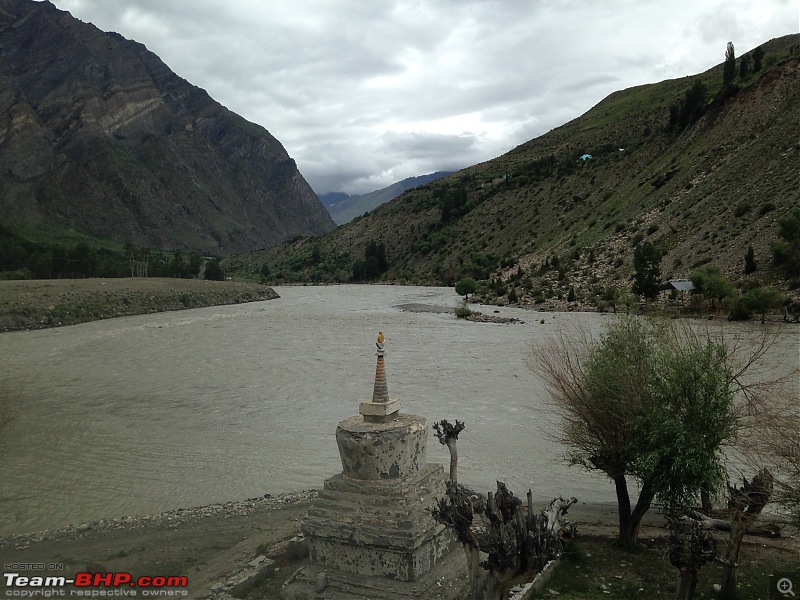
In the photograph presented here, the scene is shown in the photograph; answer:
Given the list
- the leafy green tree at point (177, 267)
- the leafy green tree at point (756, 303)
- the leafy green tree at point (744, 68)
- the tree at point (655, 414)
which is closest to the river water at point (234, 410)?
the tree at point (655, 414)

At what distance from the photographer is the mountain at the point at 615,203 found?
50469 millimetres

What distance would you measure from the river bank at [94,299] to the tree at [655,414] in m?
50.0

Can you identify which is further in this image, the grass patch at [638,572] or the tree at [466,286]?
the tree at [466,286]

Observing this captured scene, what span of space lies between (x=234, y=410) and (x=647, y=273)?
34548 mm

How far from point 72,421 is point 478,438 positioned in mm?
14448

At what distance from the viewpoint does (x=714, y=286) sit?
39.3 m

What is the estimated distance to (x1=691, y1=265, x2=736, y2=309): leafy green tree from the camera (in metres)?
39.1

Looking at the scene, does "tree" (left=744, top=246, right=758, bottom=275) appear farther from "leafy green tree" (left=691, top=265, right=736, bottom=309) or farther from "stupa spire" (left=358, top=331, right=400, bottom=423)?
"stupa spire" (left=358, top=331, right=400, bottom=423)

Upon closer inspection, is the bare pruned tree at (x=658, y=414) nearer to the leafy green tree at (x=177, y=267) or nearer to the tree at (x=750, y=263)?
the tree at (x=750, y=263)

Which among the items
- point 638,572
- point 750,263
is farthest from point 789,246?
point 638,572

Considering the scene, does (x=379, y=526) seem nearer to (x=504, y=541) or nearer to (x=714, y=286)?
(x=504, y=541)

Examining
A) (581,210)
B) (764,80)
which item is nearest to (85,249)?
(581,210)

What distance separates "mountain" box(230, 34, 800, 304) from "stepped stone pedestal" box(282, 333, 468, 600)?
38477 millimetres

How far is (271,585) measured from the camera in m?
9.59
